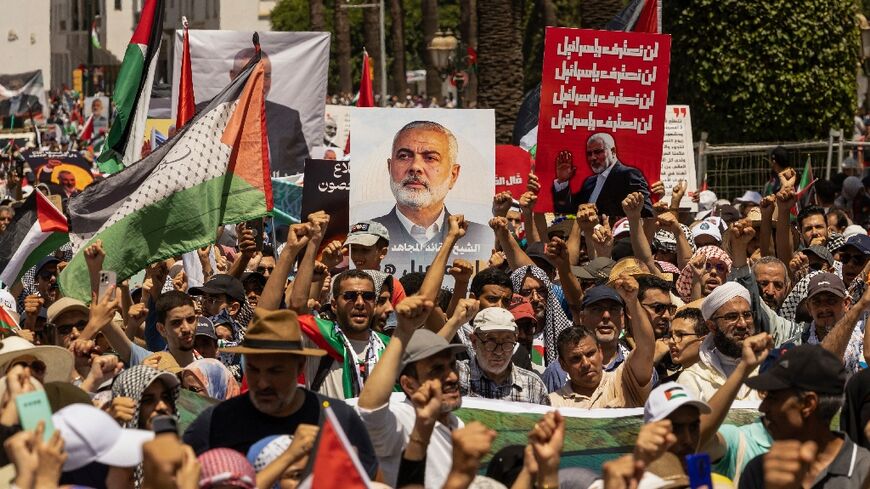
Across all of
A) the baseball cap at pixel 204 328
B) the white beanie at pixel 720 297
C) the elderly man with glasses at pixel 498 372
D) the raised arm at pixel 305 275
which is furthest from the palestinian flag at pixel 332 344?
the white beanie at pixel 720 297

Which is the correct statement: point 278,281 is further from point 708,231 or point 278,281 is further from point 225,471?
point 708,231

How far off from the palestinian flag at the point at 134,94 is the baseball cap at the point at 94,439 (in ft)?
25.0

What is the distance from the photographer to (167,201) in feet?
31.5

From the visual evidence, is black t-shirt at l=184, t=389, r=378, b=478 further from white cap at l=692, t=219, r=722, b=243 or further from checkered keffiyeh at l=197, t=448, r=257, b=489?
white cap at l=692, t=219, r=722, b=243

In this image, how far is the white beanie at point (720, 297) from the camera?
7516 millimetres

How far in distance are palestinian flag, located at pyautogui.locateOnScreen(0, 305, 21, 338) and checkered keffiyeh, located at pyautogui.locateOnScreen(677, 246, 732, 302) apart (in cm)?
361

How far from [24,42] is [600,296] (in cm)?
9608

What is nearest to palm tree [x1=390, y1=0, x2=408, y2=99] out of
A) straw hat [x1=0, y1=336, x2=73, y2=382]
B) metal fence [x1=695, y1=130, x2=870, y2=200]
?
metal fence [x1=695, y1=130, x2=870, y2=200]

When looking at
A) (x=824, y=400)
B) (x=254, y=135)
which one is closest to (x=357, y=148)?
(x=254, y=135)

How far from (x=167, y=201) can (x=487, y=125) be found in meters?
1.95

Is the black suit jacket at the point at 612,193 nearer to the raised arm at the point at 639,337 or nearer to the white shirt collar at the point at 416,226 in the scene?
the white shirt collar at the point at 416,226

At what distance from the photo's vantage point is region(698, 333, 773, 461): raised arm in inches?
227

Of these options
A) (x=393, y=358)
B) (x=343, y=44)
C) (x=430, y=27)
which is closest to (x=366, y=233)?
(x=393, y=358)

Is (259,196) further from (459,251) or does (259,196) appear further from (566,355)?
(566,355)
